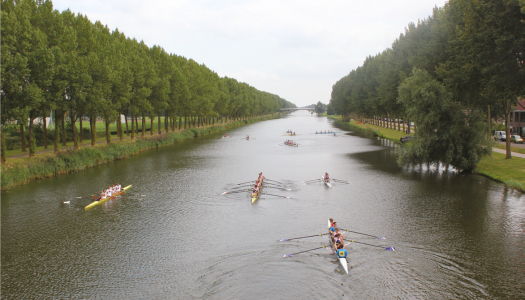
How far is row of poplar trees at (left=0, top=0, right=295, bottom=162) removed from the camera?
120 feet

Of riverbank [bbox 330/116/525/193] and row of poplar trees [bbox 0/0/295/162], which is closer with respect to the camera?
riverbank [bbox 330/116/525/193]

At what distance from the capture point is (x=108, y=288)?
58.1 feet

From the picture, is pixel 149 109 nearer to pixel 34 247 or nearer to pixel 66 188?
pixel 66 188

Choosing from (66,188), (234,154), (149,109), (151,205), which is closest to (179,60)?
(149,109)

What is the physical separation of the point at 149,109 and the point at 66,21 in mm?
22506

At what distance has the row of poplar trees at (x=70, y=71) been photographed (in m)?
36.5

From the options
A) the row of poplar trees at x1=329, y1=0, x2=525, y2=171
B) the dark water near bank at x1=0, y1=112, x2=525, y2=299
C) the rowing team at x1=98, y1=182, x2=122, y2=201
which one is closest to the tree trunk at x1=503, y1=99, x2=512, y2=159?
the row of poplar trees at x1=329, y1=0, x2=525, y2=171

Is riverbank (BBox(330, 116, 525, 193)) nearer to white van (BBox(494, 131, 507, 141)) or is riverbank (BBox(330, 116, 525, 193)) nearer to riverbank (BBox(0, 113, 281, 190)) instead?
white van (BBox(494, 131, 507, 141))

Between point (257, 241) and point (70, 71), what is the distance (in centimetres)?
3619

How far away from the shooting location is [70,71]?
4497cm

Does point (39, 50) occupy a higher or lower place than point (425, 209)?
higher

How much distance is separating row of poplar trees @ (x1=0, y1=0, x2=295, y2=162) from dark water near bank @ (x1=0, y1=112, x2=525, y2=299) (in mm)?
9962

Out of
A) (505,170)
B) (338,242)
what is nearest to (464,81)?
(505,170)

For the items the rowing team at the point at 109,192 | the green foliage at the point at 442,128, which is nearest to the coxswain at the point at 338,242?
the rowing team at the point at 109,192
